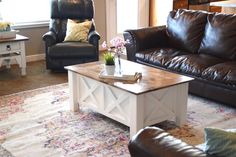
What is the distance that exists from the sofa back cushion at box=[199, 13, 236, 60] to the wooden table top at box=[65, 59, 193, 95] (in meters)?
1.08

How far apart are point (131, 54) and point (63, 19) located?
144 cm

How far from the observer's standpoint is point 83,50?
4.96m

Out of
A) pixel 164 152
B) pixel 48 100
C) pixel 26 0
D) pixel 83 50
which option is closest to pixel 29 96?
pixel 48 100

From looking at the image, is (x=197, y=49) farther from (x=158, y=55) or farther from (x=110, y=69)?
(x=110, y=69)

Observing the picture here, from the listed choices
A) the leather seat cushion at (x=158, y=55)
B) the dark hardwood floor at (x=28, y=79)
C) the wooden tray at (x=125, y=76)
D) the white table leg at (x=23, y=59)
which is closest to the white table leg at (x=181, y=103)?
the wooden tray at (x=125, y=76)

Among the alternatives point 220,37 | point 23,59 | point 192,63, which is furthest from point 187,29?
point 23,59

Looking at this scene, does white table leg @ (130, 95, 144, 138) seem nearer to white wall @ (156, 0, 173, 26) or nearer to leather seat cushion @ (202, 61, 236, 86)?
leather seat cushion @ (202, 61, 236, 86)

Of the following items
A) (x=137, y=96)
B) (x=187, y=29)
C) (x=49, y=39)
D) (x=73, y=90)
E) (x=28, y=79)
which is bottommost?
(x=28, y=79)

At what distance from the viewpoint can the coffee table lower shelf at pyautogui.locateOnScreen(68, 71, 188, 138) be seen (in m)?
2.99

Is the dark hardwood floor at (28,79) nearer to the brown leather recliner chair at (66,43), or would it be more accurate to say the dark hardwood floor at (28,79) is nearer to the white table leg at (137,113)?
the brown leather recliner chair at (66,43)

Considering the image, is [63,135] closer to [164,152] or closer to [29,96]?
[29,96]

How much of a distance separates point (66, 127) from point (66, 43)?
6.49 feet

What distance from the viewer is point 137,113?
2947mm

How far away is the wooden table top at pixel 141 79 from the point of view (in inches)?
118
